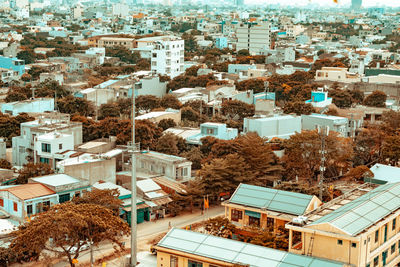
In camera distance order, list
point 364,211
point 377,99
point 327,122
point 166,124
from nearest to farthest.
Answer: point 364,211, point 327,122, point 166,124, point 377,99

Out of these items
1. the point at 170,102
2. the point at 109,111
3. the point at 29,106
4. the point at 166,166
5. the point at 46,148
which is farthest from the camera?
the point at 170,102

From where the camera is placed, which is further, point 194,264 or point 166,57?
point 166,57

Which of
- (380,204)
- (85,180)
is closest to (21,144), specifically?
(85,180)

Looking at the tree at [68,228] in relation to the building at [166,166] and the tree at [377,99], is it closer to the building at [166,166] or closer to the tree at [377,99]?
the building at [166,166]

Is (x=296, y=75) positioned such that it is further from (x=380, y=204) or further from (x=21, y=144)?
(x=380, y=204)

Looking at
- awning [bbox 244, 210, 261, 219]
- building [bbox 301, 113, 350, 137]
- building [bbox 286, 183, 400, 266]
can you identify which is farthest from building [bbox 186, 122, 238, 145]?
building [bbox 286, 183, 400, 266]

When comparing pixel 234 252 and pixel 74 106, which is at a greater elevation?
pixel 74 106

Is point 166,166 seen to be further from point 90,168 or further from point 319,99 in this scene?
point 319,99

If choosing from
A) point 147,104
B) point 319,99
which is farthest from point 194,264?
point 319,99
